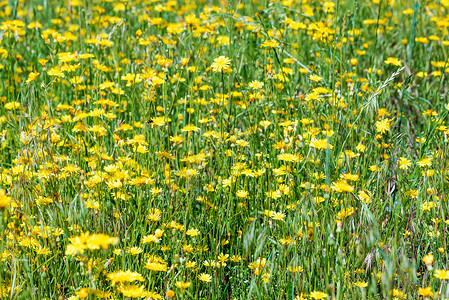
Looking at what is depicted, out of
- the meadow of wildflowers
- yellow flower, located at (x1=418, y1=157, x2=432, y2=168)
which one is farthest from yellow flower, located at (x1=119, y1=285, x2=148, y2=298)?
yellow flower, located at (x1=418, y1=157, x2=432, y2=168)

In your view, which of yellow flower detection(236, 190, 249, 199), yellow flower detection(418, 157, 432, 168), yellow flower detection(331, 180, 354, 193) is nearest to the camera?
yellow flower detection(331, 180, 354, 193)

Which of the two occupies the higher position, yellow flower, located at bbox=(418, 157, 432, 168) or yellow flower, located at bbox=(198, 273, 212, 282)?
yellow flower, located at bbox=(418, 157, 432, 168)

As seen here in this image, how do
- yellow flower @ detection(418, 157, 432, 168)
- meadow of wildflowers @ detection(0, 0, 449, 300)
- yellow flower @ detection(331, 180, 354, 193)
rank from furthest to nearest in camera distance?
yellow flower @ detection(418, 157, 432, 168)
yellow flower @ detection(331, 180, 354, 193)
meadow of wildflowers @ detection(0, 0, 449, 300)

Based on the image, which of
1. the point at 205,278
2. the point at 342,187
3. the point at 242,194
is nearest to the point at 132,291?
the point at 205,278

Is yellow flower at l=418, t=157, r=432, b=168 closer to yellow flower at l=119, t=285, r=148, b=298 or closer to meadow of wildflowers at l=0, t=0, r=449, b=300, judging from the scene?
meadow of wildflowers at l=0, t=0, r=449, b=300

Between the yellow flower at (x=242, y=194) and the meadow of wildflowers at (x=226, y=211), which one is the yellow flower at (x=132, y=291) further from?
the yellow flower at (x=242, y=194)

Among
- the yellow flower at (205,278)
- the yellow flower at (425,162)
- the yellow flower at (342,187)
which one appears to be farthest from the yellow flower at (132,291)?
the yellow flower at (425,162)

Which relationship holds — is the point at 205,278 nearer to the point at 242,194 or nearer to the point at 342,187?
the point at 242,194

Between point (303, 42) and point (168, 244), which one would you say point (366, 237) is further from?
point (303, 42)

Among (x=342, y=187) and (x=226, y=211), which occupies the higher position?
(x=342, y=187)

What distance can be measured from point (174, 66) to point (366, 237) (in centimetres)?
175

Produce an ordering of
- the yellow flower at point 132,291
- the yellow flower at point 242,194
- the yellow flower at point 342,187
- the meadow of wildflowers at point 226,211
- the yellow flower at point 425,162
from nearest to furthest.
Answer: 1. the yellow flower at point 132,291
2. the meadow of wildflowers at point 226,211
3. the yellow flower at point 342,187
4. the yellow flower at point 242,194
5. the yellow flower at point 425,162

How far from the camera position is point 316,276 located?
1909 millimetres

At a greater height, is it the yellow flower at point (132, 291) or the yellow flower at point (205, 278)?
the yellow flower at point (132, 291)
